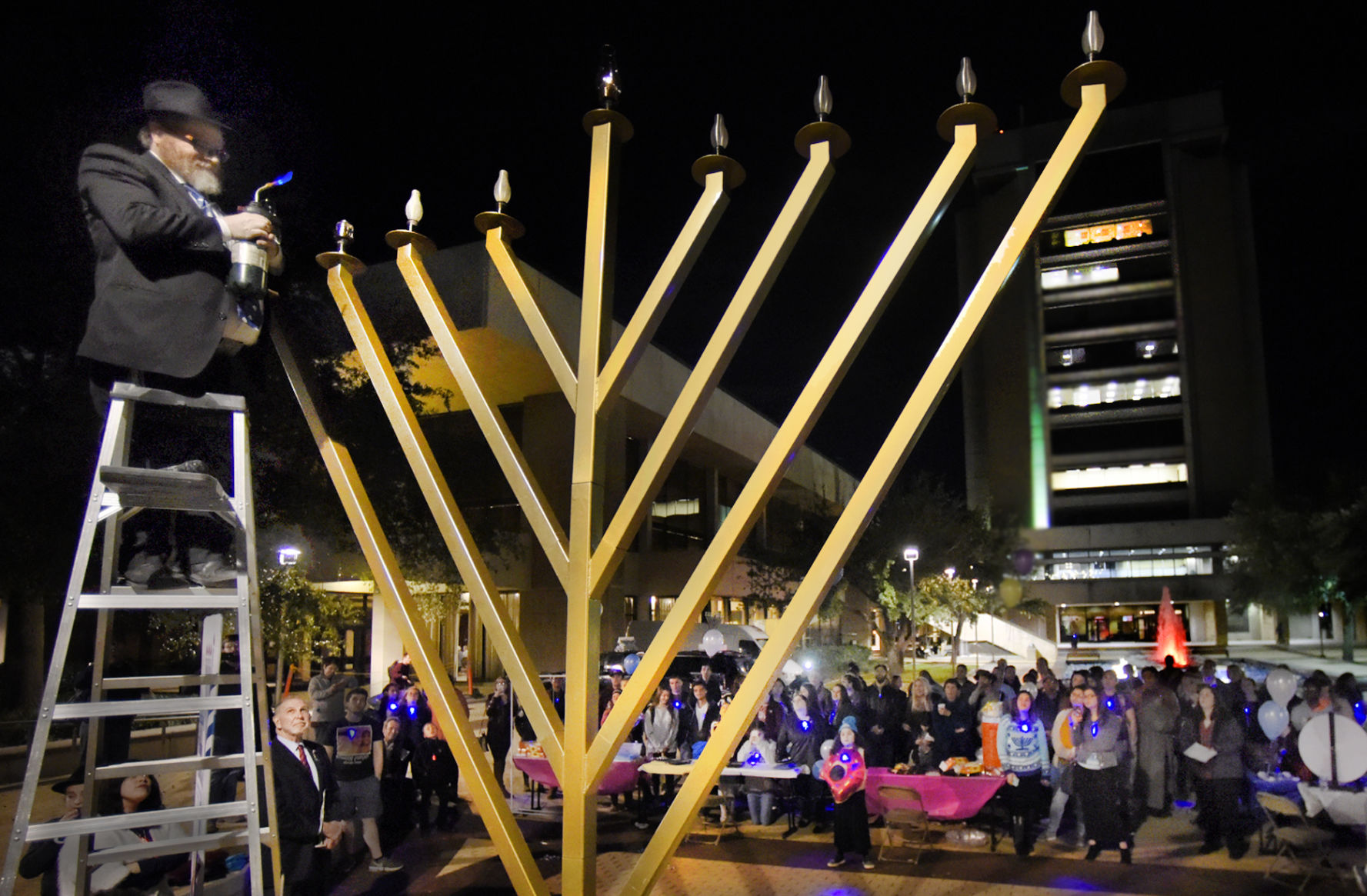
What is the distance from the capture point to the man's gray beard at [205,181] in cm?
337

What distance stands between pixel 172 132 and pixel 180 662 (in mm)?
18408

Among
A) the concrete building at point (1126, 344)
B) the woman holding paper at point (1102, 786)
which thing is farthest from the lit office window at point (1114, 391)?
the woman holding paper at point (1102, 786)

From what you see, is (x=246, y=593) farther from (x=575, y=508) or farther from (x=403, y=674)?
(x=403, y=674)

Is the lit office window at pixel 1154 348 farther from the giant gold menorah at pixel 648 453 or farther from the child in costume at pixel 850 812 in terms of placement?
the giant gold menorah at pixel 648 453

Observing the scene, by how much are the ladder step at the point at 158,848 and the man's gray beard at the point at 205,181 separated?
7.38ft

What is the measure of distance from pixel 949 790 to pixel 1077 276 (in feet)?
195

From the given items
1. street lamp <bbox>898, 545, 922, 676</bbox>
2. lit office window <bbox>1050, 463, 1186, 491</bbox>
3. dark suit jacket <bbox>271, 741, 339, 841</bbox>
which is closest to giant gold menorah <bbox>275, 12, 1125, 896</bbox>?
dark suit jacket <bbox>271, 741, 339, 841</bbox>

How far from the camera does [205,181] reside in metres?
3.41

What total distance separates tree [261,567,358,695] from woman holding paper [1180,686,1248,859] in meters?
12.3

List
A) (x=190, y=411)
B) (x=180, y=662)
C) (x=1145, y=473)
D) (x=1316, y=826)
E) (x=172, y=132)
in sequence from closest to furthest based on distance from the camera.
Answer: (x=172, y=132), (x=190, y=411), (x=1316, y=826), (x=180, y=662), (x=1145, y=473)

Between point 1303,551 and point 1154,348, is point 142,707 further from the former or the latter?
point 1154,348

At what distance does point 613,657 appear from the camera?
62.0 ft

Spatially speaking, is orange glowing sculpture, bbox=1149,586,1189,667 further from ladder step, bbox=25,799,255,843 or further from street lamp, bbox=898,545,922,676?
ladder step, bbox=25,799,255,843

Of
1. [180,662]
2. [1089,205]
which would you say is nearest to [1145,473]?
[1089,205]
